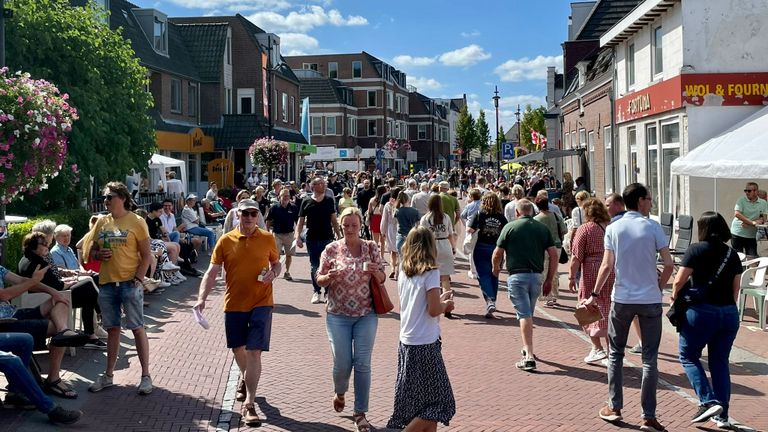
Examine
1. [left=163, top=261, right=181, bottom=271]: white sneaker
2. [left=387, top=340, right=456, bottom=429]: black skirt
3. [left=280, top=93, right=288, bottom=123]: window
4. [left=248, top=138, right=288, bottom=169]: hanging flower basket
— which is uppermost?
[left=280, top=93, right=288, bottom=123]: window

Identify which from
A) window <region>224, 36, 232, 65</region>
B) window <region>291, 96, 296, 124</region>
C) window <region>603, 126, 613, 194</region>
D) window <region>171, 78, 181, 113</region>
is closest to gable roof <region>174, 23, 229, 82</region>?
window <region>224, 36, 232, 65</region>

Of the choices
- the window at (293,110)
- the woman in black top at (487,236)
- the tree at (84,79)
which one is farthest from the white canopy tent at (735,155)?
the window at (293,110)

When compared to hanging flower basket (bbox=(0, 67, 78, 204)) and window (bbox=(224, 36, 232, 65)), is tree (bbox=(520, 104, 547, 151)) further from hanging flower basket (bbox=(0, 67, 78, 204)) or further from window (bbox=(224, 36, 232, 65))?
hanging flower basket (bbox=(0, 67, 78, 204))

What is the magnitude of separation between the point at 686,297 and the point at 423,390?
248cm

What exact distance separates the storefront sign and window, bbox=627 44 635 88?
194 inches

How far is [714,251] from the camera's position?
6555 millimetres

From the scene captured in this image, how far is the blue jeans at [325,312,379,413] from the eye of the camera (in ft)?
21.4

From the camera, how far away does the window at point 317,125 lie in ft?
242

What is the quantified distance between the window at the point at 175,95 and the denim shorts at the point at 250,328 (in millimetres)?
30247

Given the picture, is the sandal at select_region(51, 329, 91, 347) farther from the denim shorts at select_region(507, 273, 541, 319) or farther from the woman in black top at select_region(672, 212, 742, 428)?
the woman in black top at select_region(672, 212, 742, 428)

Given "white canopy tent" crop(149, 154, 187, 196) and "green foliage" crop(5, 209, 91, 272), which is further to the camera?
"white canopy tent" crop(149, 154, 187, 196)

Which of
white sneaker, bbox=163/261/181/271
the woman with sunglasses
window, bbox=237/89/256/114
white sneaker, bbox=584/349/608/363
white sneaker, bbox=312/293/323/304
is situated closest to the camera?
the woman with sunglasses

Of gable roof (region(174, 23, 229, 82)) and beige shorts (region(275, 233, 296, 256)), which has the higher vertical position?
gable roof (region(174, 23, 229, 82))

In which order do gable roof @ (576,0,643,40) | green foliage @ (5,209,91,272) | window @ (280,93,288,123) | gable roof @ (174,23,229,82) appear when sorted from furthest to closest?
window @ (280,93,288,123) < gable roof @ (174,23,229,82) < gable roof @ (576,0,643,40) < green foliage @ (5,209,91,272)
